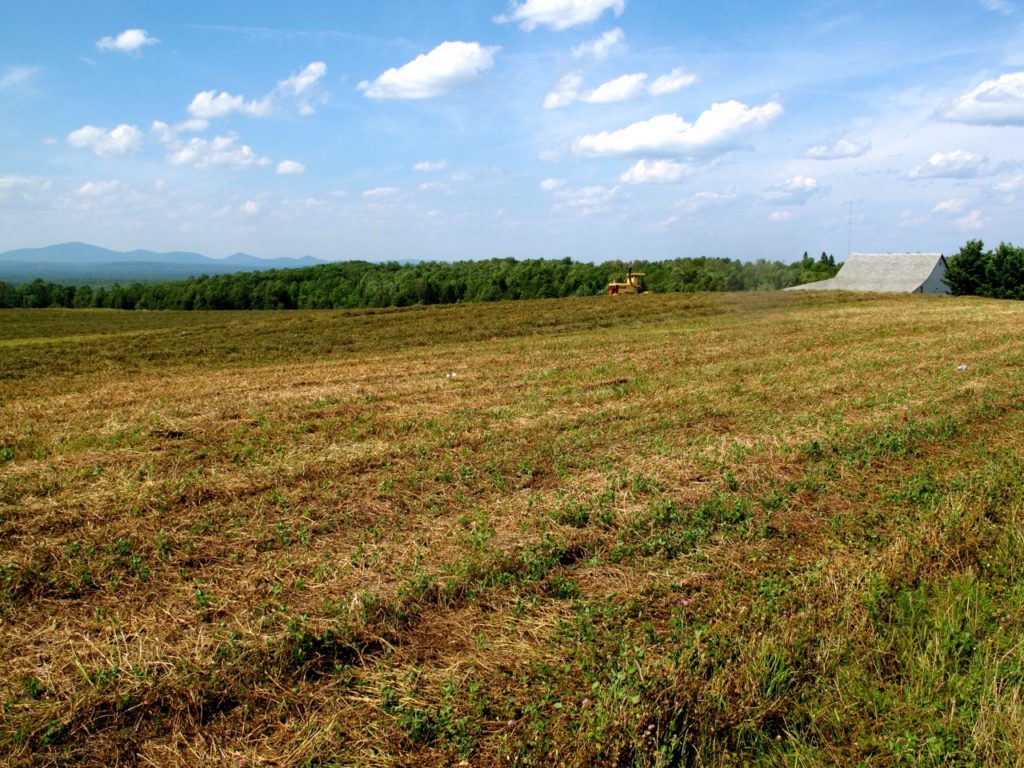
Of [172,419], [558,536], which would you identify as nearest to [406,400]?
[172,419]

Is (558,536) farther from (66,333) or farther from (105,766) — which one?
(66,333)

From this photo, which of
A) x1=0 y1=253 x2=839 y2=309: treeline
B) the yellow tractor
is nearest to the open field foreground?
the yellow tractor

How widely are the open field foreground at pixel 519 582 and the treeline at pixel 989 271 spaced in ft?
154

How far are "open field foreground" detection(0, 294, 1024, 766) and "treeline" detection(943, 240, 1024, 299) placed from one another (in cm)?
4695

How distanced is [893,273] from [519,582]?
5571 cm

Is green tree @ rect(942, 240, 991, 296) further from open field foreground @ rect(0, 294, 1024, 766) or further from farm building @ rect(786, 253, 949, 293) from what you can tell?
open field foreground @ rect(0, 294, 1024, 766)

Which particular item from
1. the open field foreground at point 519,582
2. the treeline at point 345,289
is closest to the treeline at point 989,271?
the treeline at point 345,289

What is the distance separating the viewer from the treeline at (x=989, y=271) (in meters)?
46.0

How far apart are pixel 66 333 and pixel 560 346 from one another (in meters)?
21.1

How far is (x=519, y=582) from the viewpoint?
12.8 ft

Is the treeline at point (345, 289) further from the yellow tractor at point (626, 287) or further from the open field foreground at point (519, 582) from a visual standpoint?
the open field foreground at point (519, 582)

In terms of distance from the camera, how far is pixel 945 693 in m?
2.95

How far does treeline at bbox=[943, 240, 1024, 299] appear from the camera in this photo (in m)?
46.0

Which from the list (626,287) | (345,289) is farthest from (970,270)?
(345,289)
